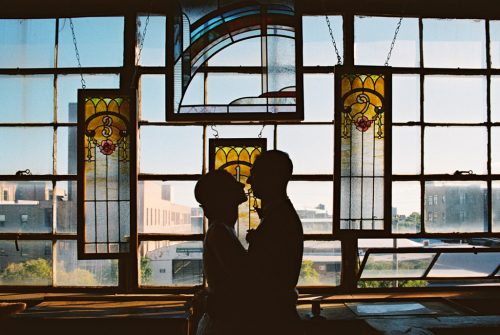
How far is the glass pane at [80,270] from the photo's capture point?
341cm

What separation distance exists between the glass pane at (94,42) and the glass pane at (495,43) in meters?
2.60

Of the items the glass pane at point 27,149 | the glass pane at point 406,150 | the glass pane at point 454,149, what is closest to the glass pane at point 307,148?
the glass pane at point 406,150

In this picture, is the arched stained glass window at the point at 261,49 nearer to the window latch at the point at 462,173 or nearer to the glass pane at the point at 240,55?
the glass pane at the point at 240,55

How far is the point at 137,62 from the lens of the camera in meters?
3.48

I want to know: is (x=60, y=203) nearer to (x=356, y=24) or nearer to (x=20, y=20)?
(x=20, y=20)

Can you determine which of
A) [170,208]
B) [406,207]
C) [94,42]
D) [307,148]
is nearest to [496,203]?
[406,207]

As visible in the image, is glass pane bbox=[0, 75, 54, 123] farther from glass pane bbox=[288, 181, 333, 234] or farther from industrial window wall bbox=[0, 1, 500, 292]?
glass pane bbox=[288, 181, 333, 234]

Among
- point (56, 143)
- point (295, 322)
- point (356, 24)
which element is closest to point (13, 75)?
point (56, 143)

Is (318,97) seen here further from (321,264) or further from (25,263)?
(25,263)

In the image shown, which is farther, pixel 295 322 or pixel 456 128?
pixel 456 128

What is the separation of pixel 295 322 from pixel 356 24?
2587 mm

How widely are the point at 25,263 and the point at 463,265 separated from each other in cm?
300

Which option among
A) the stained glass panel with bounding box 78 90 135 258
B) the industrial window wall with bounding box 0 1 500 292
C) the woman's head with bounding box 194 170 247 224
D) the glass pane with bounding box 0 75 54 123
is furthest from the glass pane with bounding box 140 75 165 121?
the woman's head with bounding box 194 170 247 224

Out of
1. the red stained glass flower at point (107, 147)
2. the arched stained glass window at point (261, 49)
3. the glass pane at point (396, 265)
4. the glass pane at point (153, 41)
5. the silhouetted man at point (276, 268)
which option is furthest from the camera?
the glass pane at point (153, 41)
